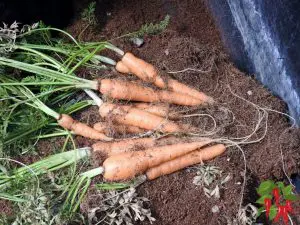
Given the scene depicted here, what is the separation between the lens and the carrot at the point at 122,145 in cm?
241

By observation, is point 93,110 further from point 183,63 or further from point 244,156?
point 244,156

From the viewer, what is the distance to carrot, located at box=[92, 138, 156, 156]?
7.89 feet

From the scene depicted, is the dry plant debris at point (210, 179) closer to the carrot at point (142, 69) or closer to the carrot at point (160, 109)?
the carrot at point (160, 109)

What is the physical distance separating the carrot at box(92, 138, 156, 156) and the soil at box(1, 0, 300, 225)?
0.17ft

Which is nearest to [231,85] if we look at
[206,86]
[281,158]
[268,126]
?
[206,86]

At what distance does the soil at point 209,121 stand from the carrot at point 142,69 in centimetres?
8

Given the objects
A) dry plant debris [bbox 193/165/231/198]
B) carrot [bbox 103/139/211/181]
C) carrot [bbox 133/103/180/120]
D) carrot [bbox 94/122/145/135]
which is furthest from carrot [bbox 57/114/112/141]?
dry plant debris [bbox 193/165/231/198]

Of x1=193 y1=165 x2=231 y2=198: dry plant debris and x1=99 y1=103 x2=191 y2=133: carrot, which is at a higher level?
x1=99 y1=103 x2=191 y2=133: carrot

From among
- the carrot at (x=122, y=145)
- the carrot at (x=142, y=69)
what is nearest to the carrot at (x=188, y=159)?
the carrot at (x=122, y=145)

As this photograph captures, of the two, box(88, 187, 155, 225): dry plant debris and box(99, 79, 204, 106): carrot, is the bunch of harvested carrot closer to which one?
box(88, 187, 155, 225): dry plant debris

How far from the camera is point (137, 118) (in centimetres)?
249

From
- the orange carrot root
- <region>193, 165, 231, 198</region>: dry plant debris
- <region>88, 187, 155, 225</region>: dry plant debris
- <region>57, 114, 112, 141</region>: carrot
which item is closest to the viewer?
<region>88, 187, 155, 225</region>: dry plant debris

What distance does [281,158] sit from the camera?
95.2 inches

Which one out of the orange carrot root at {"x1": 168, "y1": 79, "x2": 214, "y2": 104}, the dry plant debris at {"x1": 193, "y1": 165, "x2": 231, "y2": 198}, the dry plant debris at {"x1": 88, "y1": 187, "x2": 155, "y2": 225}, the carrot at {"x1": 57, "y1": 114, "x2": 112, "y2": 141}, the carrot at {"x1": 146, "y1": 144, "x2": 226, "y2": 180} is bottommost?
the dry plant debris at {"x1": 193, "y1": 165, "x2": 231, "y2": 198}
